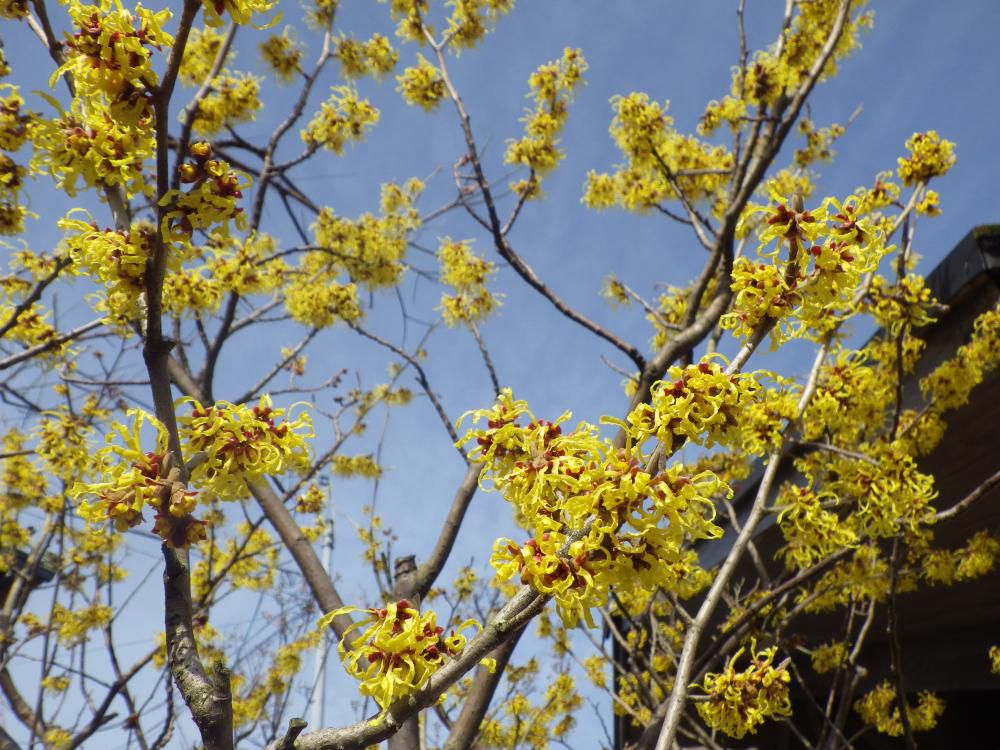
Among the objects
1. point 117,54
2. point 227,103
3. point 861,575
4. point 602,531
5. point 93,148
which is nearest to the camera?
point 602,531

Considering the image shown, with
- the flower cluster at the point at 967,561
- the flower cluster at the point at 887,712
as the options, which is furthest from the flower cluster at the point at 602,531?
the flower cluster at the point at 887,712

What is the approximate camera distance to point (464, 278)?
6.33 m

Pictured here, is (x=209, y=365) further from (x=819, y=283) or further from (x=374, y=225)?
(x=819, y=283)

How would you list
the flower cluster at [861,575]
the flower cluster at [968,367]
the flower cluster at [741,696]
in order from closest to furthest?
the flower cluster at [741,696] → the flower cluster at [968,367] → the flower cluster at [861,575]

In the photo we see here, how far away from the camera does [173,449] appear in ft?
4.84

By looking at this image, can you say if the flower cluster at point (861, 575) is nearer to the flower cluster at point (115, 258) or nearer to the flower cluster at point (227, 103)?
the flower cluster at point (115, 258)

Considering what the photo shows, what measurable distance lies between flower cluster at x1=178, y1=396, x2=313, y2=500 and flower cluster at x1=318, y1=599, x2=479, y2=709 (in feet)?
1.57

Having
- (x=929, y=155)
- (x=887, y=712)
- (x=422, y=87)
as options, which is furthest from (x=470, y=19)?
(x=887, y=712)

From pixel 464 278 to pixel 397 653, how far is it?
5133 millimetres

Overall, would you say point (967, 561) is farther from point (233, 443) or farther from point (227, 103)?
point (227, 103)

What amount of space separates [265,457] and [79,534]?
6.42m

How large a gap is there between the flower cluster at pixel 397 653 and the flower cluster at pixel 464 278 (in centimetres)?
495

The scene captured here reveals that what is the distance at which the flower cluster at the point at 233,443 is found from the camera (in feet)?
5.53

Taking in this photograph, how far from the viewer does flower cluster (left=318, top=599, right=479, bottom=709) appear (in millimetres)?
1382
